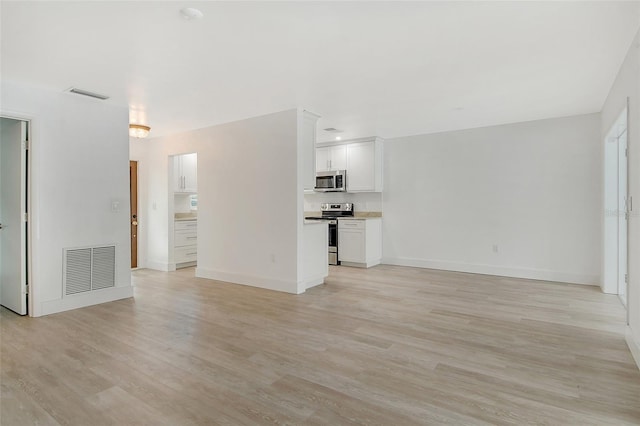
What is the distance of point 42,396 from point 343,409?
1844mm

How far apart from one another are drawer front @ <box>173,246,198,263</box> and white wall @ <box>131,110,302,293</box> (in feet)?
0.56

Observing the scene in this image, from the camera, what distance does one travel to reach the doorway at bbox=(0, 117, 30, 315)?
3.70 m

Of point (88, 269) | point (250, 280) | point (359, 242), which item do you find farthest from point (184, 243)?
point (359, 242)

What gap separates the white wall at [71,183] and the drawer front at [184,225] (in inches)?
74.0

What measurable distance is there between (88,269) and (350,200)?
186 inches

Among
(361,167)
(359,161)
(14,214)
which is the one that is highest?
(359,161)

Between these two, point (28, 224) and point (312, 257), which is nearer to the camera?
point (28, 224)

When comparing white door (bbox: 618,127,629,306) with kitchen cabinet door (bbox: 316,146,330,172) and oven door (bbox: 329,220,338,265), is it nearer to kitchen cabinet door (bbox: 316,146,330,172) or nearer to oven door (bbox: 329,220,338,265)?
oven door (bbox: 329,220,338,265)

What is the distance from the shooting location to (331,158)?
23.2 ft

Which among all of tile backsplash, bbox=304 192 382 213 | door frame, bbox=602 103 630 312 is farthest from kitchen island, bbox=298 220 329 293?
door frame, bbox=602 103 630 312

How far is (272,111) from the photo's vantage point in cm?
468

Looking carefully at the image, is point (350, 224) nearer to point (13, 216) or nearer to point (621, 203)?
point (621, 203)

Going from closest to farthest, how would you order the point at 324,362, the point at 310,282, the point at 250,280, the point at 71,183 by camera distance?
the point at 324,362, the point at 71,183, the point at 310,282, the point at 250,280

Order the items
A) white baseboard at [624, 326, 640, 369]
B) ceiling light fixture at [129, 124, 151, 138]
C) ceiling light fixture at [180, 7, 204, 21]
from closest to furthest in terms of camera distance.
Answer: ceiling light fixture at [180, 7, 204, 21], white baseboard at [624, 326, 640, 369], ceiling light fixture at [129, 124, 151, 138]
